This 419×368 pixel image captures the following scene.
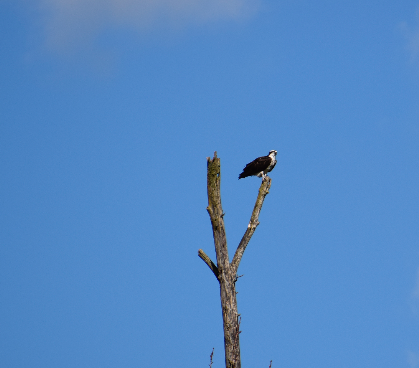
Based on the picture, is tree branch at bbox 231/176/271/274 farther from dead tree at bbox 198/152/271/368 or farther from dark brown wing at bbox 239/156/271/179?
dark brown wing at bbox 239/156/271/179

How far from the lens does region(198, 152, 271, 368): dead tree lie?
11.2 metres

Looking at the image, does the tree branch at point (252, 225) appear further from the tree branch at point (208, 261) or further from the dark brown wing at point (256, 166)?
the dark brown wing at point (256, 166)

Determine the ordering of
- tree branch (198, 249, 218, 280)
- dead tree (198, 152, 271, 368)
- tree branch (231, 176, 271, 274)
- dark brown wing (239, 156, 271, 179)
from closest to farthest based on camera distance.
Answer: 1. dead tree (198, 152, 271, 368)
2. tree branch (198, 249, 218, 280)
3. tree branch (231, 176, 271, 274)
4. dark brown wing (239, 156, 271, 179)

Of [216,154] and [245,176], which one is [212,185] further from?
[245,176]

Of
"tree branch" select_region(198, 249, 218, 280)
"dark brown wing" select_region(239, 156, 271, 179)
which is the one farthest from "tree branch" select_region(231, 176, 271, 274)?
"dark brown wing" select_region(239, 156, 271, 179)

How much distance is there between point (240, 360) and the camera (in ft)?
36.9

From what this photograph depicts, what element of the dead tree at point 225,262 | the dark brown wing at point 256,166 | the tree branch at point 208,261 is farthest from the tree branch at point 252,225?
the dark brown wing at point 256,166

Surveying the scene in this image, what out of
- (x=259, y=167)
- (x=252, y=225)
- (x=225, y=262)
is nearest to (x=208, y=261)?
(x=225, y=262)

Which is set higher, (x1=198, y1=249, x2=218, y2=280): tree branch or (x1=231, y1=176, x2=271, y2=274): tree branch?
(x1=231, y1=176, x2=271, y2=274): tree branch

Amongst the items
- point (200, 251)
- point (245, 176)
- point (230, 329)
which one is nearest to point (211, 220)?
point (200, 251)

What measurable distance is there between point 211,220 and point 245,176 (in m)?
7.82

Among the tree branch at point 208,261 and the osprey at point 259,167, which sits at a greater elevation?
the osprey at point 259,167

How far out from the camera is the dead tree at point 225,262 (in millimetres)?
11234

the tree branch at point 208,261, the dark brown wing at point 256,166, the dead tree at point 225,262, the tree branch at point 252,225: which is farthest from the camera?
the dark brown wing at point 256,166
